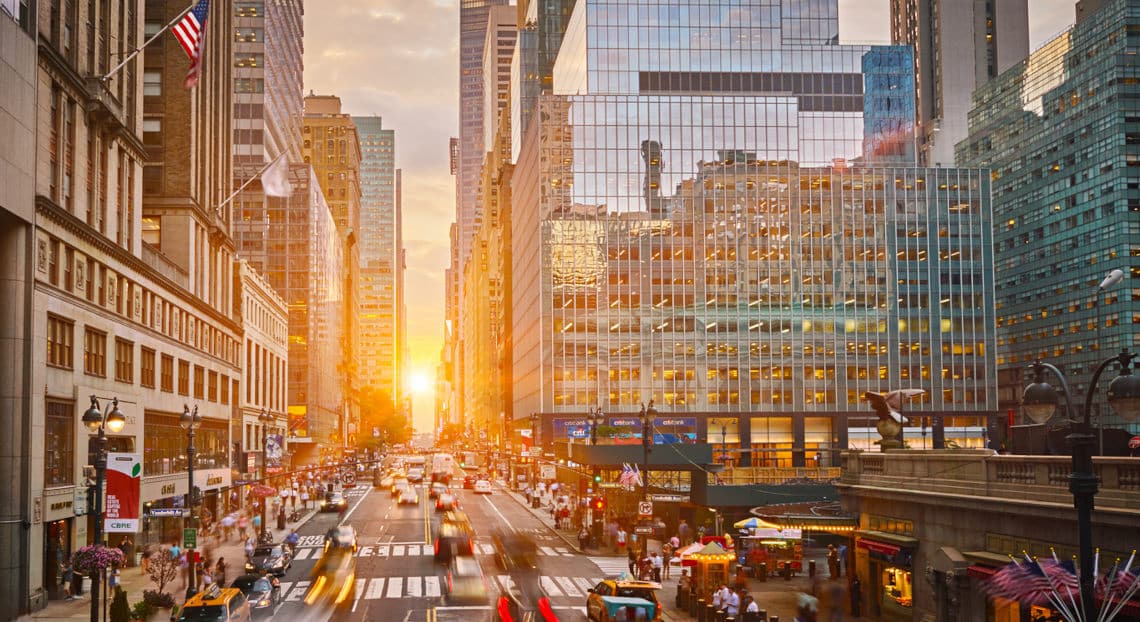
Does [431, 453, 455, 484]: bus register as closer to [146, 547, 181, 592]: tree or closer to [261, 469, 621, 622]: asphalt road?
[261, 469, 621, 622]: asphalt road

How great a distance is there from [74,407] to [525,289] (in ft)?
311

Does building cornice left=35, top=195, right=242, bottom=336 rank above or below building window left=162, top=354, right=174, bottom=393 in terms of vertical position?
above

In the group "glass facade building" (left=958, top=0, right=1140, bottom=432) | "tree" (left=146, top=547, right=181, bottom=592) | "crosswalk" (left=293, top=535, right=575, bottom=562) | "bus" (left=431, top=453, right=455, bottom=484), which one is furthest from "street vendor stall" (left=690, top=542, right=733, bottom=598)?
"glass facade building" (left=958, top=0, right=1140, bottom=432)

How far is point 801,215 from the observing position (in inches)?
4469

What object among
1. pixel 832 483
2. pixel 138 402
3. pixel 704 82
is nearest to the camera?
pixel 138 402

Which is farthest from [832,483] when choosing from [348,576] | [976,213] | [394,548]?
[976,213]

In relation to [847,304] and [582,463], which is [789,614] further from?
[847,304]

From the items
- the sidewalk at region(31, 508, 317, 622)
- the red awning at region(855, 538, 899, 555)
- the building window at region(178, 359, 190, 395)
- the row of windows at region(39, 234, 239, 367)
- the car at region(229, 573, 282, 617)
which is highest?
the row of windows at region(39, 234, 239, 367)

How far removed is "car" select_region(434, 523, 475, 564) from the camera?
136ft

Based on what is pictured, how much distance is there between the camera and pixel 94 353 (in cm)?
4731

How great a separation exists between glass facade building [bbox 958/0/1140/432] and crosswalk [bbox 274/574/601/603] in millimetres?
88550

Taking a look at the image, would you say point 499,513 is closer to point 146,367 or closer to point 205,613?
point 146,367

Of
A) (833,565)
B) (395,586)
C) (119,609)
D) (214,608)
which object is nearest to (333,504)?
(395,586)

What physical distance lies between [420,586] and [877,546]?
57.2ft
